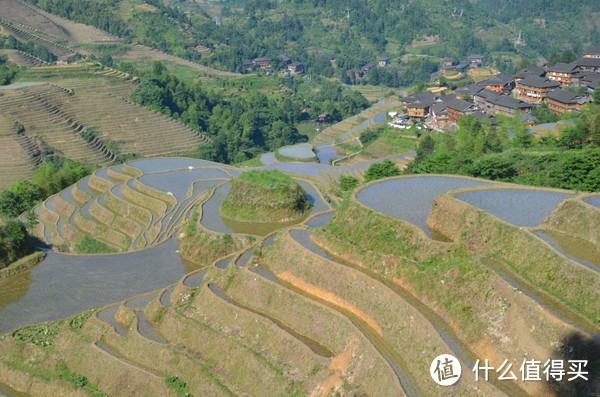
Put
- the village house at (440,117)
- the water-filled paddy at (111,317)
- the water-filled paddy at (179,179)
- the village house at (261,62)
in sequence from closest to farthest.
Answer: the water-filled paddy at (111,317) < the water-filled paddy at (179,179) < the village house at (440,117) < the village house at (261,62)

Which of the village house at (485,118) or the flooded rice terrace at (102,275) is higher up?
the flooded rice terrace at (102,275)

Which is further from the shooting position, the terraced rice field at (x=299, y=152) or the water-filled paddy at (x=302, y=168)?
the terraced rice field at (x=299, y=152)

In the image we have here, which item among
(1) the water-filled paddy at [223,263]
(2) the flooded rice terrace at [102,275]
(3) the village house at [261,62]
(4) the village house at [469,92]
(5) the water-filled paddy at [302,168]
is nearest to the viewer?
(1) the water-filled paddy at [223,263]

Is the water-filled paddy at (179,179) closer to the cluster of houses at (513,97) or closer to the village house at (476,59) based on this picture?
the cluster of houses at (513,97)

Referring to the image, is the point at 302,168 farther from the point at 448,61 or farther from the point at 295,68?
the point at 295,68

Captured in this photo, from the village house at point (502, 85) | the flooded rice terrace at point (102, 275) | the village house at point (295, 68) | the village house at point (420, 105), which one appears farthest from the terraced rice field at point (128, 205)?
the village house at point (295, 68)

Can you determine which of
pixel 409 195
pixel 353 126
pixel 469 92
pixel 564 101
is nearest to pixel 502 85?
pixel 469 92

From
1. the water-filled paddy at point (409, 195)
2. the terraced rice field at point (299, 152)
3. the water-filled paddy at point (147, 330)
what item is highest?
the water-filled paddy at point (409, 195)

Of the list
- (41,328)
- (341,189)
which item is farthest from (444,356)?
(341,189)
